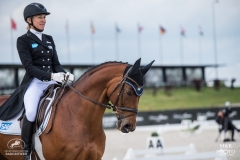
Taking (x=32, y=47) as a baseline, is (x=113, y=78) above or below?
below

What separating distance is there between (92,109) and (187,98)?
34.2 meters

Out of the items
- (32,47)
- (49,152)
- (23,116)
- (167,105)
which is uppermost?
(32,47)

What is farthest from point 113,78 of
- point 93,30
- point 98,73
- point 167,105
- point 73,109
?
point 93,30

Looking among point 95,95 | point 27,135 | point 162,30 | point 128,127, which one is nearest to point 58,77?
point 95,95

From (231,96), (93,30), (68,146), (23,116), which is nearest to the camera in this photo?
(68,146)

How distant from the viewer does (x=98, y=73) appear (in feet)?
16.9

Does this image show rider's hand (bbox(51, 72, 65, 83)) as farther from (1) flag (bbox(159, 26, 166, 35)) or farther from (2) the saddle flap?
(1) flag (bbox(159, 26, 166, 35))

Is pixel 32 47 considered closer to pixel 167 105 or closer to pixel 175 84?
pixel 167 105

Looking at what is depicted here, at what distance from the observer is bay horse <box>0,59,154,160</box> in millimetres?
4801

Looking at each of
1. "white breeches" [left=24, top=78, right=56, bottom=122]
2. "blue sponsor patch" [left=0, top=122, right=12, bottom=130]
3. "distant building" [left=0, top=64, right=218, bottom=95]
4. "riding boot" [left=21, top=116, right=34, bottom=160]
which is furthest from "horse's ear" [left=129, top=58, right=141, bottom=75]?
"distant building" [left=0, top=64, right=218, bottom=95]

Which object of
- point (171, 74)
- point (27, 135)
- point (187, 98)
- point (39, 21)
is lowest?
point (187, 98)

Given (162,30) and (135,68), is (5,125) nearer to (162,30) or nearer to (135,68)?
(135,68)

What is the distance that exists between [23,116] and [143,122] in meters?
19.1

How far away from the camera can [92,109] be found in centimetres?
508
